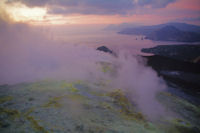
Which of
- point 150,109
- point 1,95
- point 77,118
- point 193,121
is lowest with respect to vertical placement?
point 193,121

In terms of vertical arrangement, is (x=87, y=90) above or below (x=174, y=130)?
above

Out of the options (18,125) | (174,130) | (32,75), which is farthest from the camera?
(32,75)

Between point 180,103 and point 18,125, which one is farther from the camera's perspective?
point 180,103

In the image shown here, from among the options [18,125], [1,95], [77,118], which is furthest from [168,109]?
[1,95]

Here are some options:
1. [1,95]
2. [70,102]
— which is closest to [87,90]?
[70,102]

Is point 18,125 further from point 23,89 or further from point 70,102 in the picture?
point 23,89

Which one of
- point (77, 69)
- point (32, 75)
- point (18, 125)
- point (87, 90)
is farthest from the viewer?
point (77, 69)

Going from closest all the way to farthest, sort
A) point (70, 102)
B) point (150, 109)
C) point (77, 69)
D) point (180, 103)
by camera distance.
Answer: point (70, 102)
point (150, 109)
point (180, 103)
point (77, 69)

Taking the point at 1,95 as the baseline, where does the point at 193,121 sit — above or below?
below

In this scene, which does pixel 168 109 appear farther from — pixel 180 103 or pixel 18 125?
pixel 18 125
